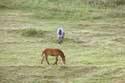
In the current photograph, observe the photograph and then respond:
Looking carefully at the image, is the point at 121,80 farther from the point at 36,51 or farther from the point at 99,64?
the point at 36,51

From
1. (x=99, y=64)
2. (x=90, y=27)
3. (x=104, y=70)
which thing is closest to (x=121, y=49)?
(x=99, y=64)

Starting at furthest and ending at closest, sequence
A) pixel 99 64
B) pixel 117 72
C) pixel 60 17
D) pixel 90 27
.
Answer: pixel 60 17, pixel 90 27, pixel 99 64, pixel 117 72

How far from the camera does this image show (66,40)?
942 inches

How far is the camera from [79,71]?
16.9 meters

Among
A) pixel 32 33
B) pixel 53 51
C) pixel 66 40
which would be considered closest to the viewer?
pixel 53 51

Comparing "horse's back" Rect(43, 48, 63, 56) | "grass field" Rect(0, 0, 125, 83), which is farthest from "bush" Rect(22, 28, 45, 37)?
"horse's back" Rect(43, 48, 63, 56)

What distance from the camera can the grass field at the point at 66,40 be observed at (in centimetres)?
1641

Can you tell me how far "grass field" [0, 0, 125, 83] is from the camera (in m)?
16.4

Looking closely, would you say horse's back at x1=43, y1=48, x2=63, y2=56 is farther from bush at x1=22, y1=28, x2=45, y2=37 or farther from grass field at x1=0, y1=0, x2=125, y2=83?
bush at x1=22, y1=28, x2=45, y2=37

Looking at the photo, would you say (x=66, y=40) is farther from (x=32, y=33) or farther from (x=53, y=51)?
(x=53, y=51)

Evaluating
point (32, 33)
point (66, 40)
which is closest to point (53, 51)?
point (66, 40)

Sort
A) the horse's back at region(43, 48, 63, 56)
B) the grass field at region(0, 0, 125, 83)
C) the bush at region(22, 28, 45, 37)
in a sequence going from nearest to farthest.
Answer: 1. the grass field at region(0, 0, 125, 83)
2. the horse's back at region(43, 48, 63, 56)
3. the bush at region(22, 28, 45, 37)

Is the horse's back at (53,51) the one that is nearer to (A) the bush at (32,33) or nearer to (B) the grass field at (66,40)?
(B) the grass field at (66,40)

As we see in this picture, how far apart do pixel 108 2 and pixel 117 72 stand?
17644 millimetres
